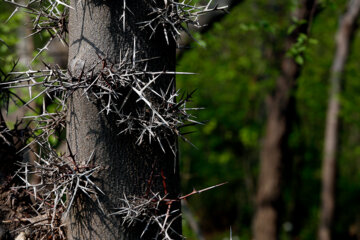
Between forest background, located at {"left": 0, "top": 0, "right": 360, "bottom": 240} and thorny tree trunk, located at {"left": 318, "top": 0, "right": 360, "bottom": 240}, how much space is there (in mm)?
362

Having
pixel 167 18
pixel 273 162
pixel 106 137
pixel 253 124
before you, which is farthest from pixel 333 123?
pixel 106 137

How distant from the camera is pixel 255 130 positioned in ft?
42.3

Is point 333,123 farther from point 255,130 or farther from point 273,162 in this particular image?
point 273,162

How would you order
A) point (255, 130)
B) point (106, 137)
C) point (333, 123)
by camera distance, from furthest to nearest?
point (333, 123), point (255, 130), point (106, 137)

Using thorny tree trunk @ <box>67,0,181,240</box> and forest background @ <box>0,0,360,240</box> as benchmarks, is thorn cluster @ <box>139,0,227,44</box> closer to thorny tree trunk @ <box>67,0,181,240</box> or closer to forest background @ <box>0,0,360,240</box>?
thorny tree trunk @ <box>67,0,181,240</box>

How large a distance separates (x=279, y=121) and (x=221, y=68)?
7.03 ft

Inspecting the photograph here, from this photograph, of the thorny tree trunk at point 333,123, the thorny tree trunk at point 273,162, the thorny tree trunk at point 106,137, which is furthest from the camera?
the thorny tree trunk at point 333,123

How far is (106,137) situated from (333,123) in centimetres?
1399

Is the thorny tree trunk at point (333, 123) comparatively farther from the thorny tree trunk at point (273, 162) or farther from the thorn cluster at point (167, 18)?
the thorn cluster at point (167, 18)

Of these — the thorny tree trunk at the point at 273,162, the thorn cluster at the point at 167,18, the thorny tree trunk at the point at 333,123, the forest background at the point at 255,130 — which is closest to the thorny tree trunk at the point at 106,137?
the thorn cluster at the point at 167,18

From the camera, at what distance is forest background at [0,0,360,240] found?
432 inches

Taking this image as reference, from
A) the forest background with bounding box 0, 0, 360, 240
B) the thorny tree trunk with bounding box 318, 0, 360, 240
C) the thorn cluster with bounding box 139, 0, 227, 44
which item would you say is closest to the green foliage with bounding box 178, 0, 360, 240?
the forest background with bounding box 0, 0, 360, 240

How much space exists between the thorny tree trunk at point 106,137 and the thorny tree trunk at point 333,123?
11594 millimetres

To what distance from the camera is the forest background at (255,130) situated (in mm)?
10977
